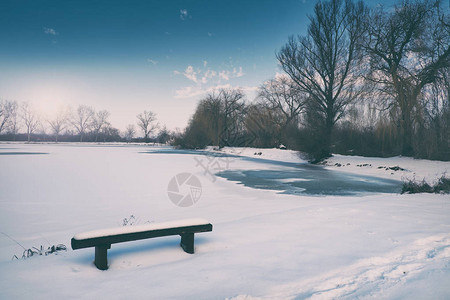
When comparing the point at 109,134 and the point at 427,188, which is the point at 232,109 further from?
the point at 109,134

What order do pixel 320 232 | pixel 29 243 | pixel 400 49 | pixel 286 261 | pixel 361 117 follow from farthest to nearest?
pixel 361 117, pixel 400 49, pixel 29 243, pixel 320 232, pixel 286 261

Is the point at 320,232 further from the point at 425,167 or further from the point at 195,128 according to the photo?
the point at 195,128

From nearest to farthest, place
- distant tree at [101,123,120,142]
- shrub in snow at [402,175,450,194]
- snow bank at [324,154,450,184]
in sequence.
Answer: shrub in snow at [402,175,450,194] → snow bank at [324,154,450,184] → distant tree at [101,123,120,142]

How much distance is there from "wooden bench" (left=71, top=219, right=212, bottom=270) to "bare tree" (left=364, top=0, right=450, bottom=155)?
18104mm

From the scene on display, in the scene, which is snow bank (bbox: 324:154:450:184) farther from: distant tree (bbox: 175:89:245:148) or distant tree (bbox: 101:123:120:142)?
distant tree (bbox: 101:123:120:142)

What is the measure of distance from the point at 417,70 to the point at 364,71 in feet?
11.0

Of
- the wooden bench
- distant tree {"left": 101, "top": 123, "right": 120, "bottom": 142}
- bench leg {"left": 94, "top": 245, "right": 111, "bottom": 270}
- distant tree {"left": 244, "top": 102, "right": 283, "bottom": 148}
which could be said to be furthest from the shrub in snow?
distant tree {"left": 101, "top": 123, "right": 120, "bottom": 142}

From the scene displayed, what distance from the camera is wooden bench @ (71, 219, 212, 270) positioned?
2908 millimetres

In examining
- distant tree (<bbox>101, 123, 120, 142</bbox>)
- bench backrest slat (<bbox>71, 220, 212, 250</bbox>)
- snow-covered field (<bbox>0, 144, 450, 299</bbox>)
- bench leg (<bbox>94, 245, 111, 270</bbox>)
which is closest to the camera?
snow-covered field (<bbox>0, 144, 450, 299</bbox>)

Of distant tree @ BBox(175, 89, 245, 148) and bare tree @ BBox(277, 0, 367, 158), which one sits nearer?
bare tree @ BBox(277, 0, 367, 158)

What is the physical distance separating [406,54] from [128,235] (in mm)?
22659

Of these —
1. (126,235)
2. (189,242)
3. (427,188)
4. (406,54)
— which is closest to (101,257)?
(126,235)

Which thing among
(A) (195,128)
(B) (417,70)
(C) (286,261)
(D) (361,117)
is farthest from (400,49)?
(A) (195,128)

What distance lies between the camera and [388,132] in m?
18.5
